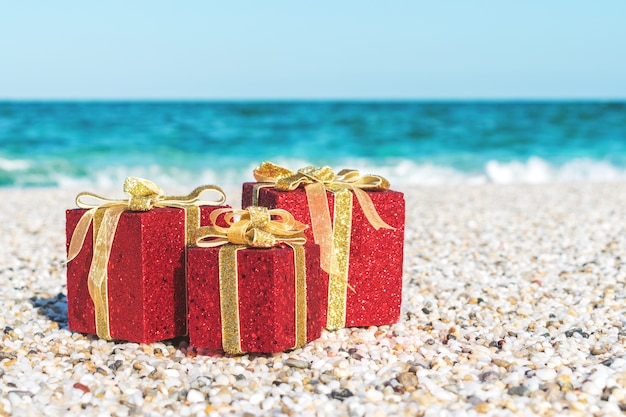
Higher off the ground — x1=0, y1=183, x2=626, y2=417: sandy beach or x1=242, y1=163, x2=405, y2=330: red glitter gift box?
x1=242, y1=163, x2=405, y2=330: red glitter gift box

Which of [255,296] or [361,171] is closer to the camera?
[255,296]

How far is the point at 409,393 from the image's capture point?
243cm

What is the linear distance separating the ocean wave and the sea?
21 mm

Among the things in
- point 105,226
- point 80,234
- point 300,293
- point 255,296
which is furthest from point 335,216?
point 80,234

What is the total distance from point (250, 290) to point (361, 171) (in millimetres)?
10144

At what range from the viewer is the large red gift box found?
257cm

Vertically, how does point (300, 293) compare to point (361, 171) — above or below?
above

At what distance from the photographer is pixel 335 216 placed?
2.94 metres

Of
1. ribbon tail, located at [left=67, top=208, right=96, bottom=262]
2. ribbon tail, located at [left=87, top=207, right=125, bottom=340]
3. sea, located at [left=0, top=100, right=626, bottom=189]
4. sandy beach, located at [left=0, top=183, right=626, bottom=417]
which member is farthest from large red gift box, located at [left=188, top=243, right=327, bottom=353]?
sea, located at [left=0, top=100, right=626, bottom=189]

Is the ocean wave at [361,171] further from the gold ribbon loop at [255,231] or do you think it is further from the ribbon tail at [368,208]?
the gold ribbon loop at [255,231]

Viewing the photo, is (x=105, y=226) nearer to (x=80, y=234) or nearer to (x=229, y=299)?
(x=80, y=234)

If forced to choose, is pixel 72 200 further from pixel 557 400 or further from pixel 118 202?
pixel 557 400

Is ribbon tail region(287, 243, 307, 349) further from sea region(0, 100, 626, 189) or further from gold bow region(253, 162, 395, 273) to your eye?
sea region(0, 100, 626, 189)

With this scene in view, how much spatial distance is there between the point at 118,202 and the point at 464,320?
154 centimetres
